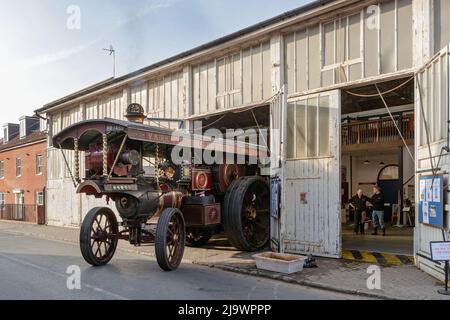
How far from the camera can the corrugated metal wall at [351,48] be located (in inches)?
345

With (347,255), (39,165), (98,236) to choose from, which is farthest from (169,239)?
(39,165)

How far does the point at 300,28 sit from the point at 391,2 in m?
2.19

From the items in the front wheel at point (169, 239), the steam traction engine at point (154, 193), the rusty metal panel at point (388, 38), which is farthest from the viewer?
the rusty metal panel at point (388, 38)

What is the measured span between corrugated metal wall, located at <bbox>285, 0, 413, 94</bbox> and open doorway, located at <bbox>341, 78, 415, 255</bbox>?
0.52 meters

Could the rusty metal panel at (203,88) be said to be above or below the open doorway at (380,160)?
above

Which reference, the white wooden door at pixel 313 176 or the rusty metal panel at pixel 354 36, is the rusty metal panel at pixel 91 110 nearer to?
the white wooden door at pixel 313 176

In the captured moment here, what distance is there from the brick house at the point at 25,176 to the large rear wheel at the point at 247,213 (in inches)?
560

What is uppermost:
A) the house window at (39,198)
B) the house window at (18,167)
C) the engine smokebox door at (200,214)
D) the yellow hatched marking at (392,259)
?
the house window at (18,167)

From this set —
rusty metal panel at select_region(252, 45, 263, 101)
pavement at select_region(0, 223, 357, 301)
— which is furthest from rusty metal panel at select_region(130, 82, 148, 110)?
pavement at select_region(0, 223, 357, 301)

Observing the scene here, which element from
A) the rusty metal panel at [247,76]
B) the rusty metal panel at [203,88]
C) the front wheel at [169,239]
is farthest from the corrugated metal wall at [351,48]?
the front wheel at [169,239]

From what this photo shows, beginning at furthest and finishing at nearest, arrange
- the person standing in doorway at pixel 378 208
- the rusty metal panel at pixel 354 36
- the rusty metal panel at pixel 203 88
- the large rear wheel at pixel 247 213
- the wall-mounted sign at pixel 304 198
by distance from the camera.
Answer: the person standing in doorway at pixel 378 208 < the rusty metal panel at pixel 203 88 < the wall-mounted sign at pixel 304 198 < the large rear wheel at pixel 247 213 < the rusty metal panel at pixel 354 36

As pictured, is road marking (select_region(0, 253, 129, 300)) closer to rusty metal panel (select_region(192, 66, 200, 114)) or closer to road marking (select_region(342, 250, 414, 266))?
road marking (select_region(342, 250, 414, 266))
